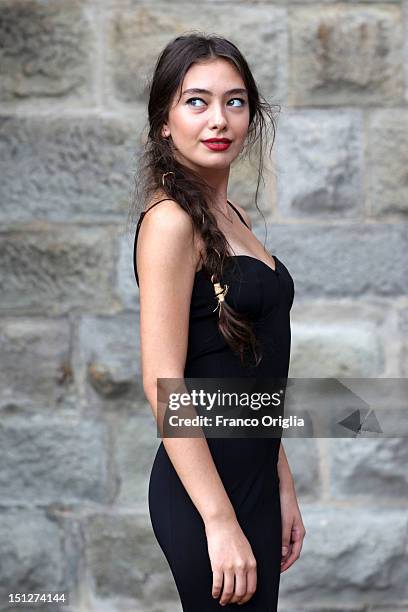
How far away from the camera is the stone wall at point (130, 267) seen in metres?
3.28

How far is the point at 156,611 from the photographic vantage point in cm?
335

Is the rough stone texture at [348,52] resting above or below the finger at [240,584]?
above

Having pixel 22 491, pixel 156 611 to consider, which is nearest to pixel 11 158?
pixel 22 491

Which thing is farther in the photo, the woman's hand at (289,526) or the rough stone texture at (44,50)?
the rough stone texture at (44,50)

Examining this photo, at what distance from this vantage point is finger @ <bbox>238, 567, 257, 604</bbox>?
6.16 ft

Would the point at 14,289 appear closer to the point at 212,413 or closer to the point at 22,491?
the point at 22,491

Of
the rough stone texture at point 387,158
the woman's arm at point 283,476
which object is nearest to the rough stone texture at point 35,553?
the woman's arm at point 283,476

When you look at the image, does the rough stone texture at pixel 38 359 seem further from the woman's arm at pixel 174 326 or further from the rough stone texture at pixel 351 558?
the woman's arm at pixel 174 326

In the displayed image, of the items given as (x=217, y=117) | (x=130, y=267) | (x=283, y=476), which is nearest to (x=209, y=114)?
(x=217, y=117)

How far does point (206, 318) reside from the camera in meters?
1.97

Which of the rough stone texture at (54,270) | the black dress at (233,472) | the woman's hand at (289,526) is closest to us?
the black dress at (233,472)

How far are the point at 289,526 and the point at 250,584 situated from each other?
1.34 ft

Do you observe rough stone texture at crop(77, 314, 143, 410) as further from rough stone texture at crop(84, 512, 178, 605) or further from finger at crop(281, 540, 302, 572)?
finger at crop(281, 540, 302, 572)

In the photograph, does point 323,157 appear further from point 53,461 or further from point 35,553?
point 35,553
